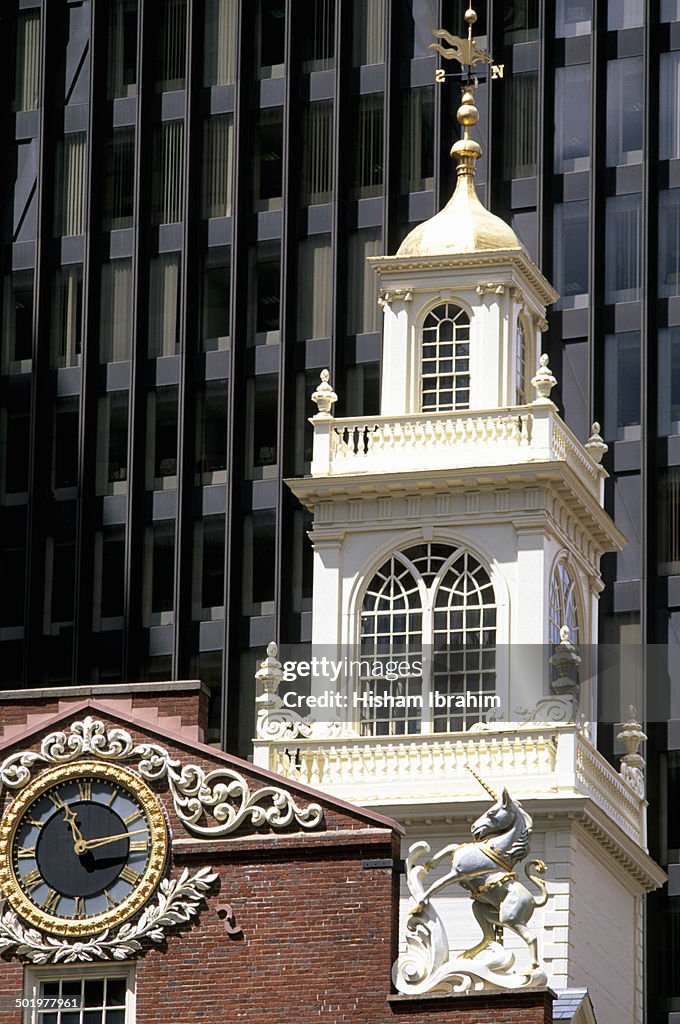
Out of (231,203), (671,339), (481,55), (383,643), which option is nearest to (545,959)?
(383,643)

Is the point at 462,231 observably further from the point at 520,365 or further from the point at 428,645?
the point at 428,645

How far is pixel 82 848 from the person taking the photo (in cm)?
6141

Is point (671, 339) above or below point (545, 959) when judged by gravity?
above

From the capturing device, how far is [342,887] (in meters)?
60.5

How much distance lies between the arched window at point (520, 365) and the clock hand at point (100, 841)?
16.9 metres

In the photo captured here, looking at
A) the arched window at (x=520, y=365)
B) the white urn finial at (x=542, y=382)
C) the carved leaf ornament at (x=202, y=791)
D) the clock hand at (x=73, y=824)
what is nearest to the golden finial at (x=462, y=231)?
the arched window at (x=520, y=365)

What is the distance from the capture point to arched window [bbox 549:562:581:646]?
7281 cm

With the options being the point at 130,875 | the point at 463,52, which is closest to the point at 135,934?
the point at 130,875

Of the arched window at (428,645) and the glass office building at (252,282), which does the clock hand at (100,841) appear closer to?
the arched window at (428,645)

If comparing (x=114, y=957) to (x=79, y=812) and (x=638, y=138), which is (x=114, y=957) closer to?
(x=79, y=812)

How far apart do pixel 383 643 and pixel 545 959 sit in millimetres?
7751

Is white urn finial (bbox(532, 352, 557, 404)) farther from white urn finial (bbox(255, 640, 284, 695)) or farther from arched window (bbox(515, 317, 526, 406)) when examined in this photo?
white urn finial (bbox(255, 640, 284, 695))

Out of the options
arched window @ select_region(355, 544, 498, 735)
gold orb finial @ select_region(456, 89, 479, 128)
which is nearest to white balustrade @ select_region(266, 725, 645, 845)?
arched window @ select_region(355, 544, 498, 735)

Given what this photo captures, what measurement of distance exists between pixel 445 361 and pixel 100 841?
17317 millimetres
